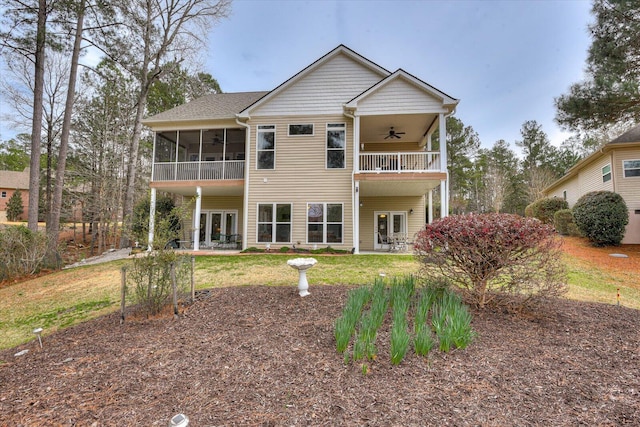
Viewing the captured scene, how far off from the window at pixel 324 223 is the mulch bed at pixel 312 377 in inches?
309

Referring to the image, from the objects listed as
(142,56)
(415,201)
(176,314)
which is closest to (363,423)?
(176,314)

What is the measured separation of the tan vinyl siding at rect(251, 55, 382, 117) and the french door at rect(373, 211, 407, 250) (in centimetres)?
567

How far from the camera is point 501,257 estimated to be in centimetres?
393

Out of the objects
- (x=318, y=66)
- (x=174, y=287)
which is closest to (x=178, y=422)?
(x=174, y=287)

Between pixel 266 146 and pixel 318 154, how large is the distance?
7.80 feet

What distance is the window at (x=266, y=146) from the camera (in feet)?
40.6

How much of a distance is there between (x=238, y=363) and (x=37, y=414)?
1628 millimetres

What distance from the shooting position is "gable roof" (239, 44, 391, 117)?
12.1m

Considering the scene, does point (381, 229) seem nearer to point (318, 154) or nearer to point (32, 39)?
point (318, 154)

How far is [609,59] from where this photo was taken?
10.5 m

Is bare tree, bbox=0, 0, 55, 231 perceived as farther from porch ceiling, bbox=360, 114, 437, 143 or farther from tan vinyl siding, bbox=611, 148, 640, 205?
tan vinyl siding, bbox=611, 148, 640, 205

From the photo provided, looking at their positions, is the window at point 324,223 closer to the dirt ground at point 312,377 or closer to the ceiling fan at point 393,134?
the ceiling fan at point 393,134

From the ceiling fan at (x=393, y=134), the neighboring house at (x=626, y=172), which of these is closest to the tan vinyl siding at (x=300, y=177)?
the ceiling fan at (x=393, y=134)

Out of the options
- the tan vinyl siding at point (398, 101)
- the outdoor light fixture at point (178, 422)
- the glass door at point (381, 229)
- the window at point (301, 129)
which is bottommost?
the outdoor light fixture at point (178, 422)
